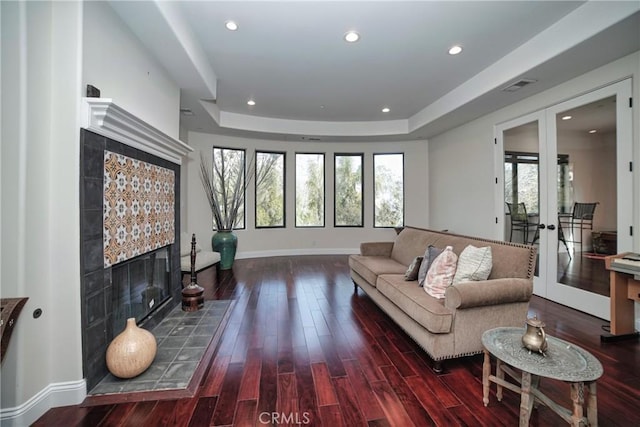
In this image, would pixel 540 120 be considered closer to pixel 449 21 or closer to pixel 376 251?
pixel 449 21

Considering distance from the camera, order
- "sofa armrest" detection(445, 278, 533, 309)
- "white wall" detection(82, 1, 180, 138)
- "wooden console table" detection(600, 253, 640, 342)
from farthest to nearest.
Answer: "wooden console table" detection(600, 253, 640, 342) < "sofa armrest" detection(445, 278, 533, 309) < "white wall" detection(82, 1, 180, 138)

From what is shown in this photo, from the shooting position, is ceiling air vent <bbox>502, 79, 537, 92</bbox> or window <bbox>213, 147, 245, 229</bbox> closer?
ceiling air vent <bbox>502, 79, 537, 92</bbox>

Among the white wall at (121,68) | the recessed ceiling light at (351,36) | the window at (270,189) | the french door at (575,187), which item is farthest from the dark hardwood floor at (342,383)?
the window at (270,189)

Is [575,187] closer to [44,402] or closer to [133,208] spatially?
[133,208]

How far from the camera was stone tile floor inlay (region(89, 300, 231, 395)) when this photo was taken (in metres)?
1.83

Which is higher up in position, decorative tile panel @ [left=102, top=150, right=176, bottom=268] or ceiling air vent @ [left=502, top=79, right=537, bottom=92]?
ceiling air vent @ [left=502, top=79, right=537, bottom=92]

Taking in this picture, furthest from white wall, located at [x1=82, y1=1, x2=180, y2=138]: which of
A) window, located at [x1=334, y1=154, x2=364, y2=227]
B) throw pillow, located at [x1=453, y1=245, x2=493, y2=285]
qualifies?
window, located at [x1=334, y1=154, x2=364, y2=227]

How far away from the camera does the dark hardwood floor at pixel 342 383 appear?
1.57 m

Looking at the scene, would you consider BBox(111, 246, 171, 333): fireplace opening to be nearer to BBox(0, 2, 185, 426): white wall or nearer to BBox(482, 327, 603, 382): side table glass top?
BBox(0, 2, 185, 426): white wall

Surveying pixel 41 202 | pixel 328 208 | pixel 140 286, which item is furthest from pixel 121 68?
pixel 328 208

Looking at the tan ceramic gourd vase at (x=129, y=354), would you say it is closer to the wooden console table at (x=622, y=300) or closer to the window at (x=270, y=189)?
the wooden console table at (x=622, y=300)

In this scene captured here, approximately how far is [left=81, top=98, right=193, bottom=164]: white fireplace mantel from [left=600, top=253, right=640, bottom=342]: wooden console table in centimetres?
431

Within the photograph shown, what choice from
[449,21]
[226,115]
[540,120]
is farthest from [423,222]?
[226,115]

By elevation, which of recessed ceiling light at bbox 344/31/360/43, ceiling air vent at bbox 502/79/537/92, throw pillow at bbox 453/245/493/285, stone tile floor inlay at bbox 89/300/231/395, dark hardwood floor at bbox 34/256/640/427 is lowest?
dark hardwood floor at bbox 34/256/640/427
